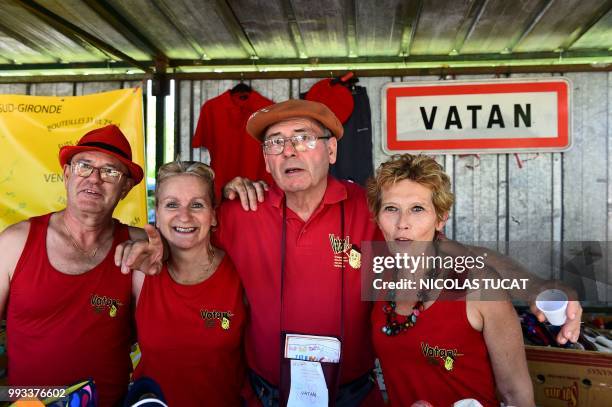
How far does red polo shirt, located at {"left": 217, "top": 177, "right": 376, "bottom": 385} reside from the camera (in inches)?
78.9

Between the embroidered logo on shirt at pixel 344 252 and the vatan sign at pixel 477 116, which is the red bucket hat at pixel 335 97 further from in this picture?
the embroidered logo on shirt at pixel 344 252

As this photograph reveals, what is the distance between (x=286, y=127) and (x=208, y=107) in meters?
2.23

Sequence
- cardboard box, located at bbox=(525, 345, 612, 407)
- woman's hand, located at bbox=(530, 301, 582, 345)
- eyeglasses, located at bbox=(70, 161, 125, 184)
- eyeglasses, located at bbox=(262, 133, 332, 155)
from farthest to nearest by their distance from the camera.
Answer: cardboard box, located at bbox=(525, 345, 612, 407) → eyeglasses, located at bbox=(70, 161, 125, 184) → eyeglasses, located at bbox=(262, 133, 332, 155) → woman's hand, located at bbox=(530, 301, 582, 345)

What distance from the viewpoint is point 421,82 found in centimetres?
409

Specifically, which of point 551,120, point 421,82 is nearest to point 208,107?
point 421,82

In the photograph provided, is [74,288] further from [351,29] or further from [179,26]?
[351,29]

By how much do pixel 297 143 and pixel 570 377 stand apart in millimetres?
1976

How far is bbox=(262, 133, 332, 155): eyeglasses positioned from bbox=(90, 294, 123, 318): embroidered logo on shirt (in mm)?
1011

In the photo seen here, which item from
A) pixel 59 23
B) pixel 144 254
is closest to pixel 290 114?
pixel 144 254

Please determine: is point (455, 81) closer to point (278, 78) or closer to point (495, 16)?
point (495, 16)

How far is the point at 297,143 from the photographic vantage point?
211 cm

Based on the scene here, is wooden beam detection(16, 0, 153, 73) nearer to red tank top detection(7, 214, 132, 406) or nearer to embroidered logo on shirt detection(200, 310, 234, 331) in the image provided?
red tank top detection(7, 214, 132, 406)

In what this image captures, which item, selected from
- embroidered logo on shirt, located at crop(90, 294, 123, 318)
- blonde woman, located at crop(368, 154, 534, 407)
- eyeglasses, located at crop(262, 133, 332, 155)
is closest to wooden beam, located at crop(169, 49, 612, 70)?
eyeglasses, located at crop(262, 133, 332, 155)

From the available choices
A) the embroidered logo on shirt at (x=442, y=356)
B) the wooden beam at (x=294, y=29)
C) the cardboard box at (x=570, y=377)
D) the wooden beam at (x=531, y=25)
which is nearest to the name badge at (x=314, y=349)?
the embroidered logo on shirt at (x=442, y=356)
